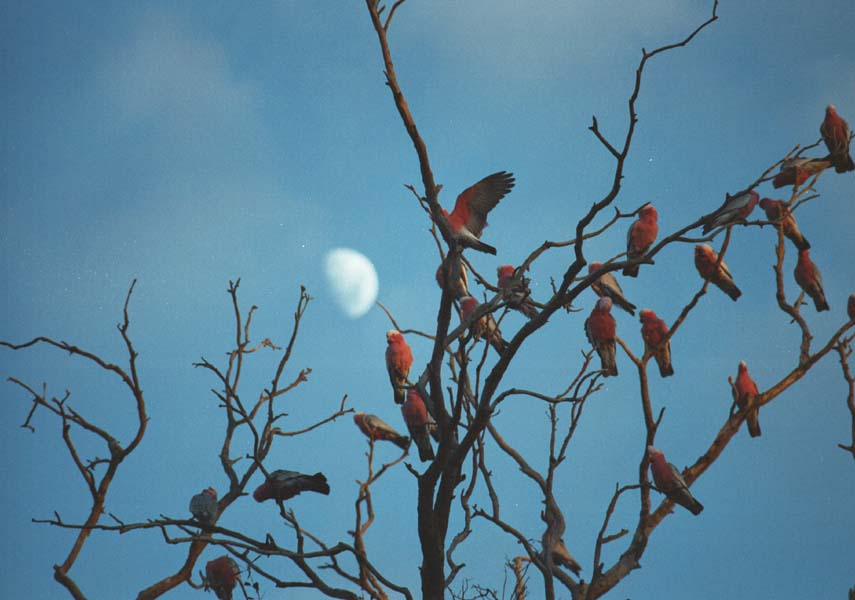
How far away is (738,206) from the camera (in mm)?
3578

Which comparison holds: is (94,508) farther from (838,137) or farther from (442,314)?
(838,137)

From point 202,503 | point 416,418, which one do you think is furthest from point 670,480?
point 202,503

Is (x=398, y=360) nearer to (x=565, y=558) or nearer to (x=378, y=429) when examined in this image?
(x=378, y=429)

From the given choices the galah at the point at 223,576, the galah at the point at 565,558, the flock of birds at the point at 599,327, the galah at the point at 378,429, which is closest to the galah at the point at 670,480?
the flock of birds at the point at 599,327

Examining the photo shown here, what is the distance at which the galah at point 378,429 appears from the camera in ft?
18.4

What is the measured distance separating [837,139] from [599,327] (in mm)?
2219

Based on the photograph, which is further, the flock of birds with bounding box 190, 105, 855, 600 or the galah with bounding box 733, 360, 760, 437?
the galah with bounding box 733, 360, 760, 437

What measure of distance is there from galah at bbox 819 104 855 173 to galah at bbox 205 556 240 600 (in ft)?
16.0

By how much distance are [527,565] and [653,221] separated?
10.1ft

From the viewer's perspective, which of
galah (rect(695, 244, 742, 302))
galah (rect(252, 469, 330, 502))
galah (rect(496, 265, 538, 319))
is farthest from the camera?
galah (rect(695, 244, 742, 302))

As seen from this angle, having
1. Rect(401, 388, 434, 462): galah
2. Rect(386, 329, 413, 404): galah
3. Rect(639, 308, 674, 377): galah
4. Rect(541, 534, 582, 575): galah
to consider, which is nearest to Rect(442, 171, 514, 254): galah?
Rect(386, 329, 413, 404): galah

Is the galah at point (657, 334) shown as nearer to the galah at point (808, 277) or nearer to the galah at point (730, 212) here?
the galah at point (808, 277)

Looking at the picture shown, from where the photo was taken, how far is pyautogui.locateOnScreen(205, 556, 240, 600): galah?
5367 millimetres

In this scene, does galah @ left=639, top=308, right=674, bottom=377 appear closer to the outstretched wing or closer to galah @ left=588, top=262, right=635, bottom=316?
galah @ left=588, top=262, right=635, bottom=316
